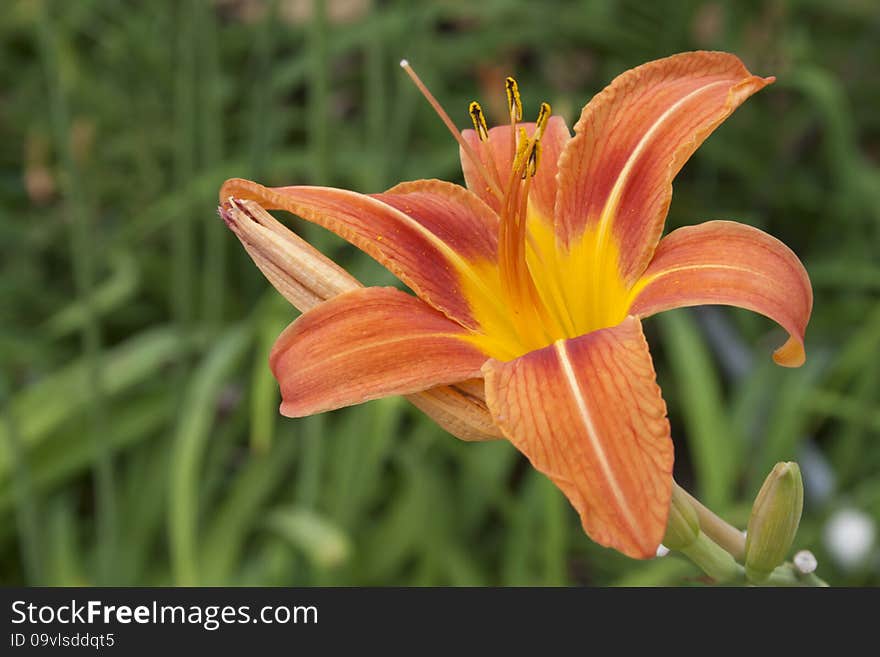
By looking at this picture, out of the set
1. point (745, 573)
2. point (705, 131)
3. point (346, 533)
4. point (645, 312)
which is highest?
point (346, 533)

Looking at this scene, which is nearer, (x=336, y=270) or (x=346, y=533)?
(x=336, y=270)

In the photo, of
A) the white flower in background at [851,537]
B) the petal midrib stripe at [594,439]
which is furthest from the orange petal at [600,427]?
the white flower in background at [851,537]

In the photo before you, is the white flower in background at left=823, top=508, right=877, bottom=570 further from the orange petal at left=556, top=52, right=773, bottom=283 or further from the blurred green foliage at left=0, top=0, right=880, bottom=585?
the orange petal at left=556, top=52, right=773, bottom=283

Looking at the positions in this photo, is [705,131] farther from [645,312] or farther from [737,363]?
[737,363]

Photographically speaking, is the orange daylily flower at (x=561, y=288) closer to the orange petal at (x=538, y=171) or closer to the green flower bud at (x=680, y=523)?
the orange petal at (x=538, y=171)

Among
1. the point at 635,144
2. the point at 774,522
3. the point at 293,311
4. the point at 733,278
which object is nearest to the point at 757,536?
the point at 774,522

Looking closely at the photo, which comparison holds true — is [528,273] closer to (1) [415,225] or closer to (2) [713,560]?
(1) [415,225]

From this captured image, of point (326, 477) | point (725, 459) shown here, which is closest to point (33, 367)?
point (326, 477)
